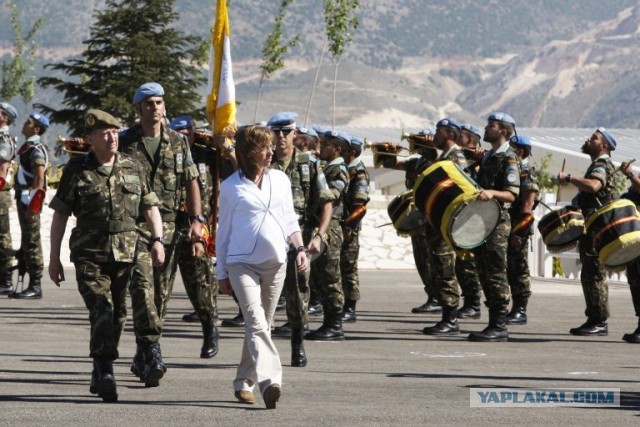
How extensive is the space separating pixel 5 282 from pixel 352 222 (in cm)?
514

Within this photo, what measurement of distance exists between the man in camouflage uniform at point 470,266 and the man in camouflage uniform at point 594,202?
108 centimetres

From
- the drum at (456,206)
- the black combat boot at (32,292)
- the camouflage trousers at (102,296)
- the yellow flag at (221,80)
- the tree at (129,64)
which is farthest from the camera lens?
the tree at (129,64)

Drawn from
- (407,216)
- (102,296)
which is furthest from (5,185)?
(102,296)

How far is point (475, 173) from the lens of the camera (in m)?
16.0

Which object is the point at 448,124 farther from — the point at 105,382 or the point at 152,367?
the point at 105,382

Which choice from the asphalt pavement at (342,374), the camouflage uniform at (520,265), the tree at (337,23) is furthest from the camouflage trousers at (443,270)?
the tree at (337,23)

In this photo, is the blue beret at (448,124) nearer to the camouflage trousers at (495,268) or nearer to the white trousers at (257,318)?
the camouflage trousers at (495,268)

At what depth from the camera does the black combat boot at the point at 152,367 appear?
33.7ft

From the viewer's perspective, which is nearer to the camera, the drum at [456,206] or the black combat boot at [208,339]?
the black combat boot at [208,339]

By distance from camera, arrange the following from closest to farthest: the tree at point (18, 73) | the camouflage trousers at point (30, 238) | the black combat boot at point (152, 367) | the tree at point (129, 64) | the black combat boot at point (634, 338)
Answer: the black combat boot at point (152, 367) < the black combat boot at point (634, 338) < the camouflage trousers at point (30, 238) < the tree at point (129, 64) < the tree at point (18, 73)

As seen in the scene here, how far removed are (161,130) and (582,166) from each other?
3358 centimetres

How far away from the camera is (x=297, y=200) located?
12.9 metres

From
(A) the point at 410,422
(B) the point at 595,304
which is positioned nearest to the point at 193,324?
(B) the point at 595,304

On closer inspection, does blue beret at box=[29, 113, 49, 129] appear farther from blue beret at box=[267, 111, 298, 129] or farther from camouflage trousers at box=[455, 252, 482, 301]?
blue beret at box=[267, 111, 298, 129]
